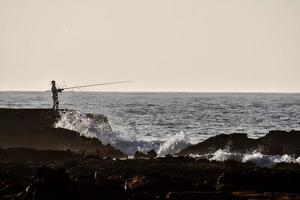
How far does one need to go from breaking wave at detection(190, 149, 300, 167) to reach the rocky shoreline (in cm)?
95

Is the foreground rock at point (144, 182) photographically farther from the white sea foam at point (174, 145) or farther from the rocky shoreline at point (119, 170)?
the white sea foam at point (174, 145)

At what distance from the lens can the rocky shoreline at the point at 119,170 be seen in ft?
38.7

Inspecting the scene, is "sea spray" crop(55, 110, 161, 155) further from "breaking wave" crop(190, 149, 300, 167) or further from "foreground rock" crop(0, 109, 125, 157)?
"breaking wave" crop(190, 149, 300, 167)

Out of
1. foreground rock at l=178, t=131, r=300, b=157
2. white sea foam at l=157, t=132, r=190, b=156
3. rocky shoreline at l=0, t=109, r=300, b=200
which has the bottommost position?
white sea foam at l=157, t=132, r=190, b=156

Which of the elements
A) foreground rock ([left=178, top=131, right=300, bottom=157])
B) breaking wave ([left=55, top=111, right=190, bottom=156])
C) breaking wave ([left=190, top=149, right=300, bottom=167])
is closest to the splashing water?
breaking wave ([left=55, top=111, right=190, bottom=156])

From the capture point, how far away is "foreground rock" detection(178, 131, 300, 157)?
33781 mm

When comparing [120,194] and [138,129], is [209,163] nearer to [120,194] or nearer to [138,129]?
[120,194]

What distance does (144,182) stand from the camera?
545 inches

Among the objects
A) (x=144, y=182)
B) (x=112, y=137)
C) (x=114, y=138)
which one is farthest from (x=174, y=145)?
(x=144, y=182)

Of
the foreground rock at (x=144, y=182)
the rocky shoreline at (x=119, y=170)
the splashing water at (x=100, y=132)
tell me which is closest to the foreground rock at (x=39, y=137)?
the rocky shoreline at (x=119, y=170)

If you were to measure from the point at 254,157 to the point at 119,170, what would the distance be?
13.1 metres

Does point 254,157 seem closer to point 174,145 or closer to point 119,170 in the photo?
point 174,145

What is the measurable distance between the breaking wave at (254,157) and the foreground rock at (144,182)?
8604 millimetres

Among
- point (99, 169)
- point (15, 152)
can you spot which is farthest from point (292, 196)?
point (15, 152)
